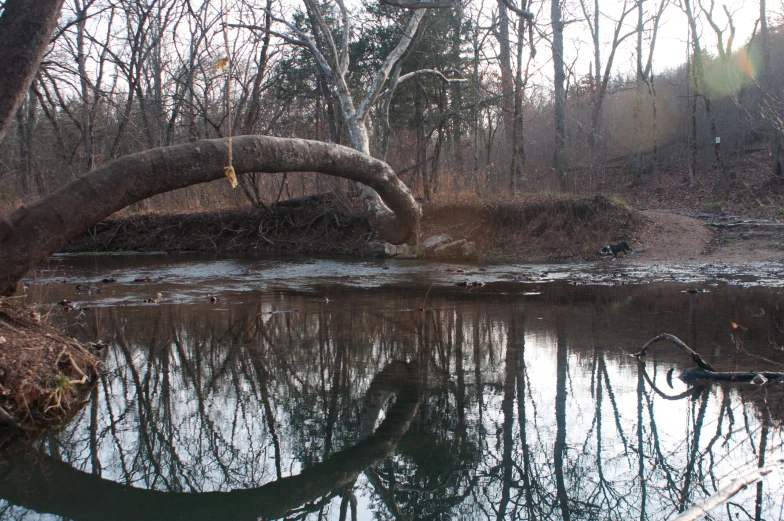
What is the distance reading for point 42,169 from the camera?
28672 millimetres

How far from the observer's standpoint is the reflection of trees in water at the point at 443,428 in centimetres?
315

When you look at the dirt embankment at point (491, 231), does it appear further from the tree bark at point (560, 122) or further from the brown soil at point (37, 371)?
the brown soil at point (37, 371)

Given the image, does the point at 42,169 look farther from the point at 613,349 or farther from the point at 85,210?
the point at 613,349

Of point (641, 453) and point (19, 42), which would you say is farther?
point (19, 42)

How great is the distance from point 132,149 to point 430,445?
27.1 meters

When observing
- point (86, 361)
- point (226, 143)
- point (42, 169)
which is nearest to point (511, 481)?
point (86, 361)

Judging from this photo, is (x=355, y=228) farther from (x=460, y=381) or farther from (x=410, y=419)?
(x=410, y=419)

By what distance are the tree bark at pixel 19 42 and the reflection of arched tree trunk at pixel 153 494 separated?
104 inches

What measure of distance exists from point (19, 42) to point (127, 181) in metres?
1.38

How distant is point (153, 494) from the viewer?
3.27 m

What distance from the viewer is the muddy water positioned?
3145mm

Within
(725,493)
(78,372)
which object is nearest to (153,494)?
(78,372)

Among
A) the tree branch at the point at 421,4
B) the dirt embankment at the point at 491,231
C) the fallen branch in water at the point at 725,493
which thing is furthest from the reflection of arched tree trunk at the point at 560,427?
the dirt embankment at the point at 491,231

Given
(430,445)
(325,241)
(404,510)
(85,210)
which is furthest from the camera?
(325,241)
